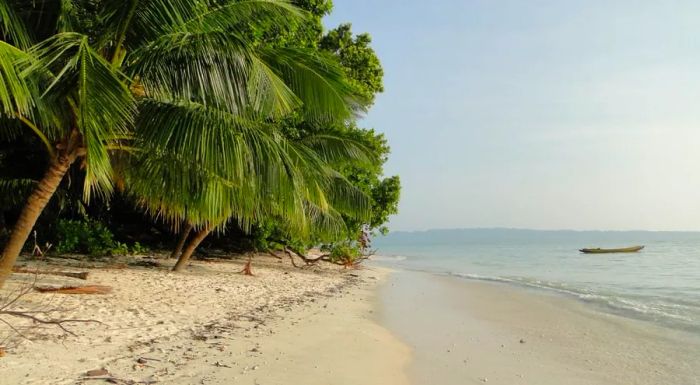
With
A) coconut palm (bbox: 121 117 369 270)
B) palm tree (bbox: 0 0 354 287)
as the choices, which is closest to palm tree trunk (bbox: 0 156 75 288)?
palm tree (bbox: 0 0 354 287)

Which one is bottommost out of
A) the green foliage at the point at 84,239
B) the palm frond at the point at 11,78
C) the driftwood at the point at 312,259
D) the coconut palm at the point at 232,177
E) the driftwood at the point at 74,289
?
the driftwood at the point at 74,289

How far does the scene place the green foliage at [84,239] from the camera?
12.0 metres

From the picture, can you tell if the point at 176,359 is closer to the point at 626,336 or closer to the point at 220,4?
the point at 220,4

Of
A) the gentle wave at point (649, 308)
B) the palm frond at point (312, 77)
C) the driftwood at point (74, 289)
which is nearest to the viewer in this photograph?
the driftwood at point (74, 289)

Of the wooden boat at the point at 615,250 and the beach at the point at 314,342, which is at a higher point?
the wooden boat at the point at 615,250

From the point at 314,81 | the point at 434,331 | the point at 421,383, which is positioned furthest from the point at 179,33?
the point at 434,331

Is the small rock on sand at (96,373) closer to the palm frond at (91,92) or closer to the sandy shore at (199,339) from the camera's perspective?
the sandy shore at (199,339)

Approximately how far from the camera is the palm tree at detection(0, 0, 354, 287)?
4980 millimetres

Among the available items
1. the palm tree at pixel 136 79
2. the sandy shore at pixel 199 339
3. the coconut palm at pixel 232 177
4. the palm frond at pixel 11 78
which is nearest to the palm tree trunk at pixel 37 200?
the palm tree at pixel 136 79

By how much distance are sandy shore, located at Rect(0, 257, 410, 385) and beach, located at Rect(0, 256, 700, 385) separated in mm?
18

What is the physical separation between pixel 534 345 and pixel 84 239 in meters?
10.4

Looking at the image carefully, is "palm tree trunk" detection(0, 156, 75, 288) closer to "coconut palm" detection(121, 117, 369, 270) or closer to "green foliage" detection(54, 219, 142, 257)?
"coconut palm" detection(121, 117, 369, 270)

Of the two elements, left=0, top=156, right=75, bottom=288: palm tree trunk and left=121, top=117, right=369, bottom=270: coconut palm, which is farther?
left=0, top=156, right=75, bottom=288: palm tree trunk

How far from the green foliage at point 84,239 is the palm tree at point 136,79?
6.04 metres
